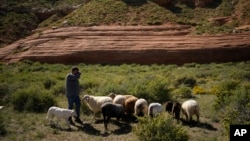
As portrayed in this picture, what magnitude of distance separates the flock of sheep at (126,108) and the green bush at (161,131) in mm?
2088

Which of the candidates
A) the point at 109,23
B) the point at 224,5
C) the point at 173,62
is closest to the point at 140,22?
the point at 109,23

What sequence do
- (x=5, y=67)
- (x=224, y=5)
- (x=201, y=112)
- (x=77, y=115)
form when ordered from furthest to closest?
(x=224, y=5), (x=5, y=67), (x=201, y=112), (x=77, y=115)

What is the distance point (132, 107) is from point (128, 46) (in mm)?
23208

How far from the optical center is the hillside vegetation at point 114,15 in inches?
1582

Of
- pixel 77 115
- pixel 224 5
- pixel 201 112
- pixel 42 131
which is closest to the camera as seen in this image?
pixel 42 131

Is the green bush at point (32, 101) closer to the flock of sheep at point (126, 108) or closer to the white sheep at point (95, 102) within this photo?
the flock of sheep at point (126, 108)

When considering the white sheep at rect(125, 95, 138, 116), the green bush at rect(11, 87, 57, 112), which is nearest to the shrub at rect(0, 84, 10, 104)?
the green bush at rect(11, 87, 57, 112)

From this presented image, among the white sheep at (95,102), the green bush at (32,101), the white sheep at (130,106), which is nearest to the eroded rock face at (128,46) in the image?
the green bush at (32,101)

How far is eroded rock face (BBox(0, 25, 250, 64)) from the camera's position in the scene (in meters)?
33.4

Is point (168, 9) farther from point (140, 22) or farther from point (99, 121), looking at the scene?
point (99, 121)

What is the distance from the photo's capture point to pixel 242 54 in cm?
3288

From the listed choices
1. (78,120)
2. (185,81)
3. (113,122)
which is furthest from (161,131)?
(185,81)

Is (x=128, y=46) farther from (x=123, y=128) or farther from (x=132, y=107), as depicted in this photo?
(x=123, y=128)

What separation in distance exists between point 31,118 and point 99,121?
8.49 feet
